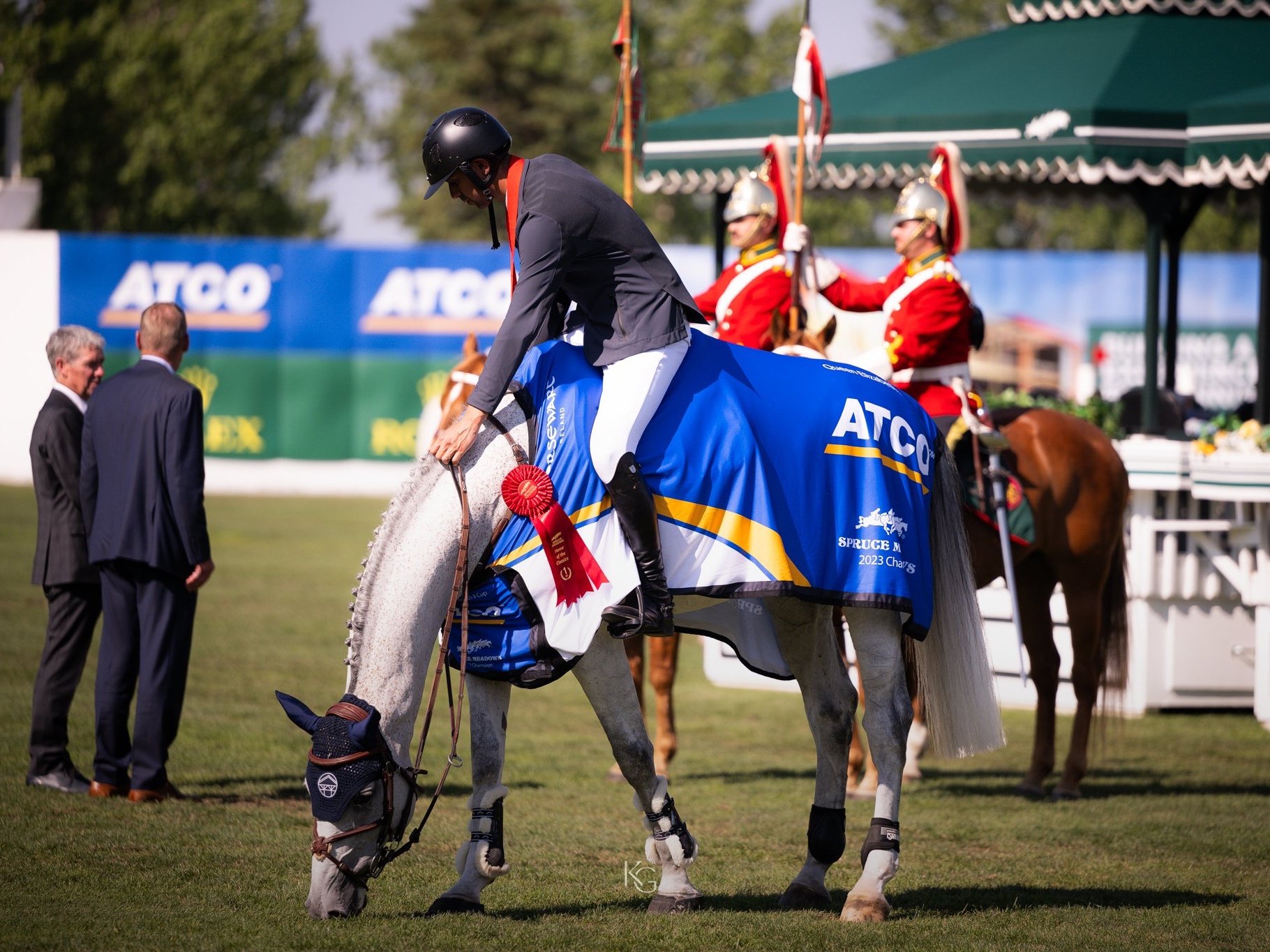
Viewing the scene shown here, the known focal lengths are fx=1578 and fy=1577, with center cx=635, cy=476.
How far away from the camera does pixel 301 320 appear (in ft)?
74.5

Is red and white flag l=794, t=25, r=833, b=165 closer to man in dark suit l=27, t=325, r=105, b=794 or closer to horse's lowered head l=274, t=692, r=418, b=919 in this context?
man in dark suit l=27, t=325, r=105, b=794

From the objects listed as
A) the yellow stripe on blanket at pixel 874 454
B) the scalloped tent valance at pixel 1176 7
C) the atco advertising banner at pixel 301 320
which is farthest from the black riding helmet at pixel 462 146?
the atco advertising banner at pixel 301 320

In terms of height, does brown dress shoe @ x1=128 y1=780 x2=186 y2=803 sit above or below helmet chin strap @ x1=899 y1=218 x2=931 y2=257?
below

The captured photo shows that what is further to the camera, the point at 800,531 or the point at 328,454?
the point at 328,454

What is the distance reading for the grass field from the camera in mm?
4859

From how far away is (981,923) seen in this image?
5.14m

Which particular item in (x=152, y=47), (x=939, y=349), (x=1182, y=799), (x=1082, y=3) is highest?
(x=152, y=47)

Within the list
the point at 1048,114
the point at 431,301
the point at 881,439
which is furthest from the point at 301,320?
the point at 881,439

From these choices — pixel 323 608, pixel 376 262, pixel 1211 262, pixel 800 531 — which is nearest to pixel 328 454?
pixel 376 262

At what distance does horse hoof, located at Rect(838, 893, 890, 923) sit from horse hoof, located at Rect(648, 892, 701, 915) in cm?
50

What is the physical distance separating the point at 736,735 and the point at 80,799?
12.8 ft

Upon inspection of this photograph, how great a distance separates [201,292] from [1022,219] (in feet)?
93.4

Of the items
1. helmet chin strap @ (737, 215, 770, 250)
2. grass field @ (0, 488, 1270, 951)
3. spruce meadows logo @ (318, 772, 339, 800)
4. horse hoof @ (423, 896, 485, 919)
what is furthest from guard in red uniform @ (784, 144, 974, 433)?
spruce meadows logo @ (318, 772, 339, 800)

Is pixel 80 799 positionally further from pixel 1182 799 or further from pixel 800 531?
pixel 1182 799
